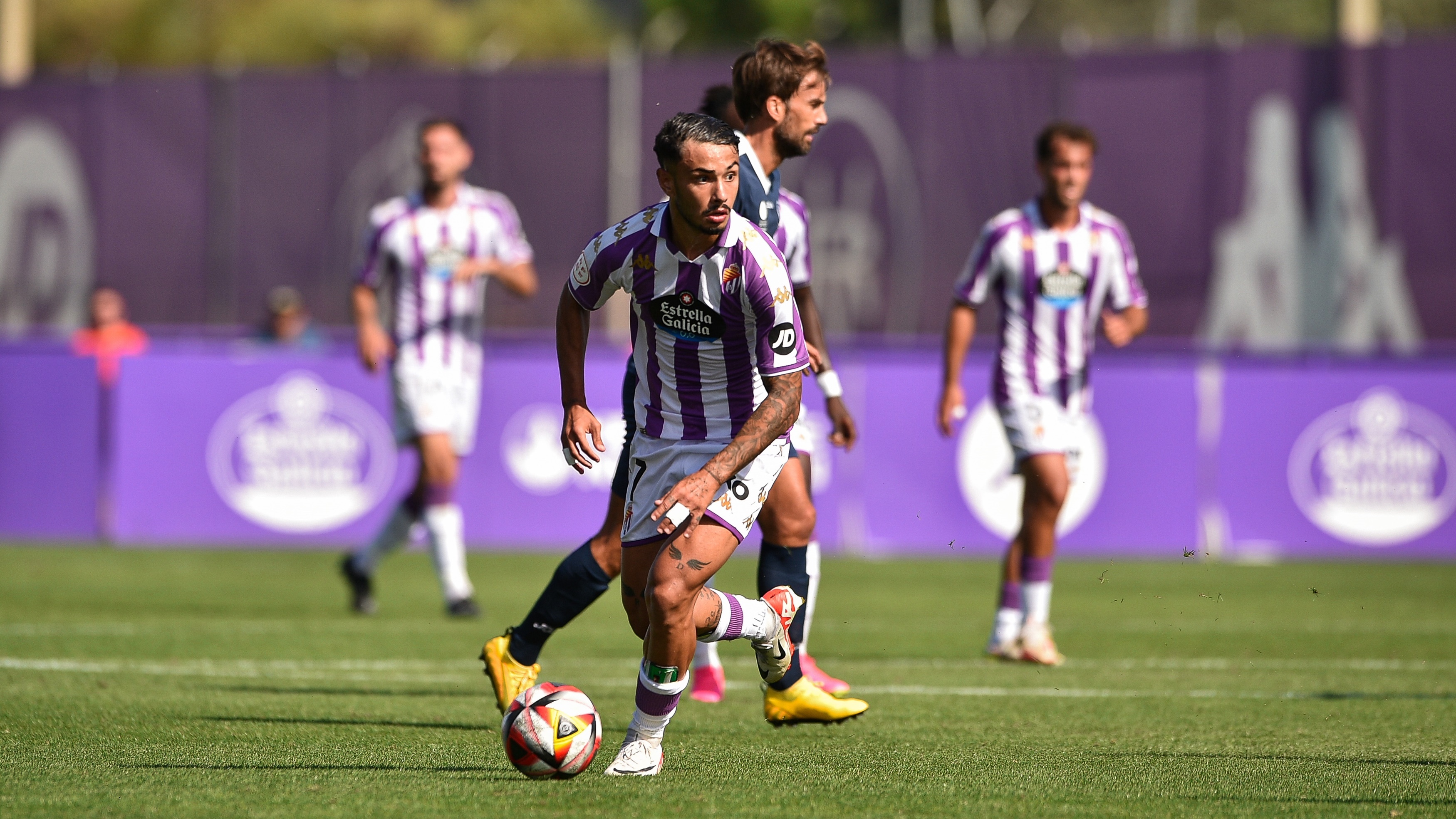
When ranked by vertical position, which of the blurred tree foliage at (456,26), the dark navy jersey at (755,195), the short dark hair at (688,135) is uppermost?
the blurred tree foliage at (456,26)

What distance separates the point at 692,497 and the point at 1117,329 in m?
3.77

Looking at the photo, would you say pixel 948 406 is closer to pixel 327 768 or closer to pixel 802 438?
pixel 802 438

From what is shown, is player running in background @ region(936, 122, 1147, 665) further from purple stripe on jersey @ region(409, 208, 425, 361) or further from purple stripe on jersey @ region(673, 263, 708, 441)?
purple stripe on jersey @ region(673, 263, 708, 441)

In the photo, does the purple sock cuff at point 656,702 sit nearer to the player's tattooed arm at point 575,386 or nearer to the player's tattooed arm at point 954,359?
the player's tattooed arm at point 575,386

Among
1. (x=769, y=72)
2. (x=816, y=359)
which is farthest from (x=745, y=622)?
(x=769, y=72)

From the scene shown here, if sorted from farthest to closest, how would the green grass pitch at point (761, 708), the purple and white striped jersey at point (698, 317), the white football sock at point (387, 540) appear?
1. the white football sock at point (387, 540)
2. the purple and white striped jersey at point (698, 317)
3. the green grass pitch at point (761, 708)

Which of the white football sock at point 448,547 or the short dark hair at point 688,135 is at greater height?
the short dark hair at point 688,135

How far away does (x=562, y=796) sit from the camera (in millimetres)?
4875

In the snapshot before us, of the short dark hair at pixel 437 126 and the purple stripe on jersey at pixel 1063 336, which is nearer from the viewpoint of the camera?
the purple stripe on jersey at pixel 1063 336

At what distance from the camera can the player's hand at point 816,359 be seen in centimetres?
643

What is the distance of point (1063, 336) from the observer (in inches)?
332

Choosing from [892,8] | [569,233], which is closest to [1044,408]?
[569,233]

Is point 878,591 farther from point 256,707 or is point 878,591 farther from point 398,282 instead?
point 256,707

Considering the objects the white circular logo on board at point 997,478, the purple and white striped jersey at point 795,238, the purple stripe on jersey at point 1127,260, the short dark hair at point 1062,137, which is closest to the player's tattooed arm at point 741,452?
the purple and white striped jersey at point 795,238
